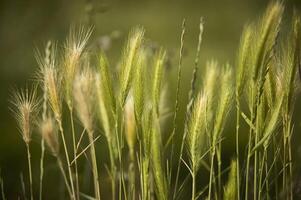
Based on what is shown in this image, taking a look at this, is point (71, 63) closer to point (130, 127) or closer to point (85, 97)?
point (85, 97)

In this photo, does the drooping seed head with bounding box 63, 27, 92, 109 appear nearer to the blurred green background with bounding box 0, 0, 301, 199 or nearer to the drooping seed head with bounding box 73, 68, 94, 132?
the drooping seed head with bounding box 73, 68, 94, 132

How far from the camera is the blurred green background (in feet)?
12.5

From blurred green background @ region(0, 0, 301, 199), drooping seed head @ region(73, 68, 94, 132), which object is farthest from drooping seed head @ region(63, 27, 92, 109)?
blurred green background @ region(0, 0, 301, 199)

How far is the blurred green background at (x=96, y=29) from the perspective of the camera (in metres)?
3.80

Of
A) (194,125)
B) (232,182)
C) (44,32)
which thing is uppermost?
(44,32)

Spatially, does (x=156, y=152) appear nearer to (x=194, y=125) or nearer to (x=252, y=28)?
(x=194, y=125)

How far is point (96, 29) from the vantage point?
510cm

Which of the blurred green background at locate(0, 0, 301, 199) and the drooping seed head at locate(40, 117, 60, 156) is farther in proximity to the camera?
the blurred green background at locate(0, 0, 301, 199)

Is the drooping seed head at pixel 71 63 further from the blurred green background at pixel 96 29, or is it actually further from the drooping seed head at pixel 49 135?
the blurred green background at pixel 96 29

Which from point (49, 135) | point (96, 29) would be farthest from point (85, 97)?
point (96, 29)

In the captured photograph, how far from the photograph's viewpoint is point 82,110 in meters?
1.40

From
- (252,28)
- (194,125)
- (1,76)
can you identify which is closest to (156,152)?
(194,125)

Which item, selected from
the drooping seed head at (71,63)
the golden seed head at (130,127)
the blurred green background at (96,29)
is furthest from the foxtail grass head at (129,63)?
the blurred green background at (96,29)

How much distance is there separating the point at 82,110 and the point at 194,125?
10.0 inches
